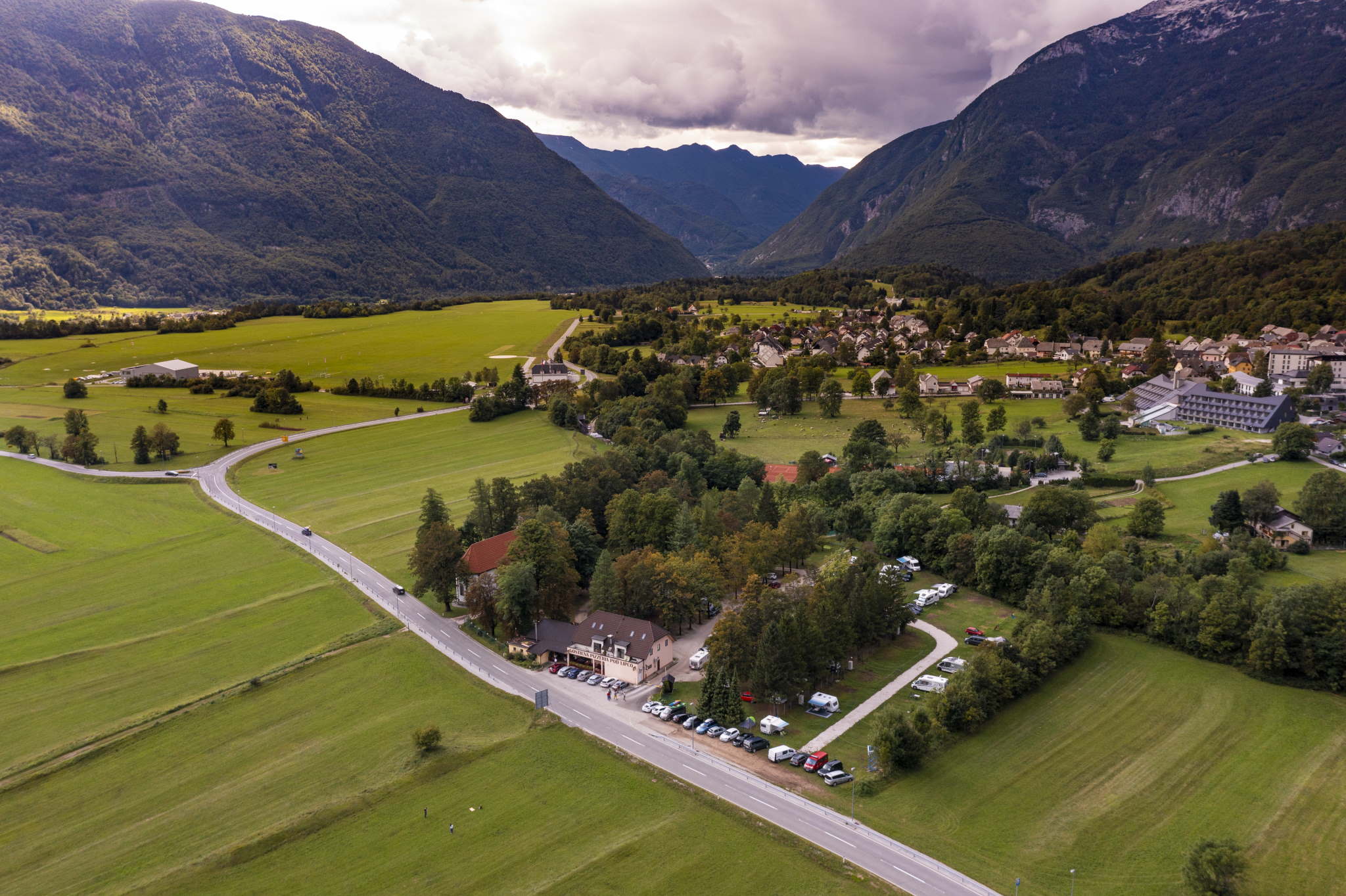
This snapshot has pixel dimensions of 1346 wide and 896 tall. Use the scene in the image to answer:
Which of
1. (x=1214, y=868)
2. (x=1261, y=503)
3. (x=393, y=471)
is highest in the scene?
(x=1261, y=503)

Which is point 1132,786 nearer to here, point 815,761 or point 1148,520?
point 815,761

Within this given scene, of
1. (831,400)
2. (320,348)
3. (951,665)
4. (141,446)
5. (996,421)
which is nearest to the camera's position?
(951,665)

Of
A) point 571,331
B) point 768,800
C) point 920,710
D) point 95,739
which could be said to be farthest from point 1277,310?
point 95,739

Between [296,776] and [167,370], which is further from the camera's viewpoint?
[167,370]

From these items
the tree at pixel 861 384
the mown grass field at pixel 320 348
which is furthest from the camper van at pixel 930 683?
the mown grass field at pixel 320 348

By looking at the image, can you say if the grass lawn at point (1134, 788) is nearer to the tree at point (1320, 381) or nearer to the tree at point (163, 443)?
the tree at point (1320, 381)

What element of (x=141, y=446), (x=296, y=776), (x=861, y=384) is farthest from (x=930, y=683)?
(x=141, y=446)

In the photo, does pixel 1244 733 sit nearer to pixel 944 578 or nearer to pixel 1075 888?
pixel 1075 888
